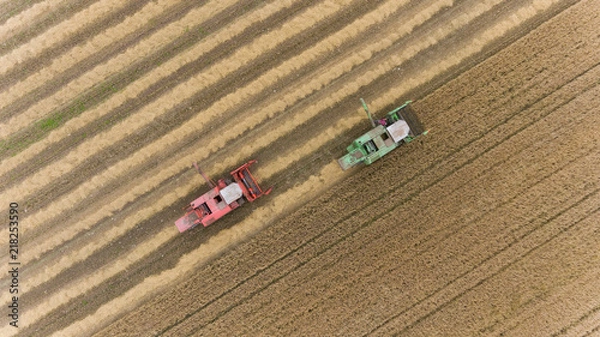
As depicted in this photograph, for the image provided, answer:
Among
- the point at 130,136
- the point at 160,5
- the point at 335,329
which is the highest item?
the point at 160,5

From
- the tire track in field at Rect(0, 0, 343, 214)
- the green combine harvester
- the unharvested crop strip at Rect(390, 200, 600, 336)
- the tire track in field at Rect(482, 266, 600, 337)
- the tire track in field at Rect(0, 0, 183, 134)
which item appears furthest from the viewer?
the tire track in field at Rect(0, 0, 183, 134)

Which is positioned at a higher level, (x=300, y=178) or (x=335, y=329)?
(x=300, y=178)

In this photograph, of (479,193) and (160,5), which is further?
(160,5)

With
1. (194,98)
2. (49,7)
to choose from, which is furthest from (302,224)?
(49,7)

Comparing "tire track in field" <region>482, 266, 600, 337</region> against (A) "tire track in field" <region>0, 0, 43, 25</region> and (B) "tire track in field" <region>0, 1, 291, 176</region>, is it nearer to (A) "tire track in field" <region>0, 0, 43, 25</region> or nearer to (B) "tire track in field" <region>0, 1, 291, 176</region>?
(B) "tire track in field" <region>0, 1, 291, 176</region>

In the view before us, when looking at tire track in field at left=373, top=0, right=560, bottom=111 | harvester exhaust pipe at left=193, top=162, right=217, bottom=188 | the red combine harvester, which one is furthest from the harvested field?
the red combine harvester

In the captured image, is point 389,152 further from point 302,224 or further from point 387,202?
point 302,224
